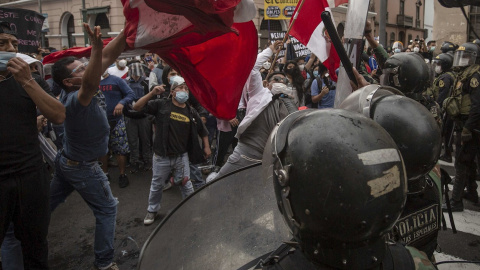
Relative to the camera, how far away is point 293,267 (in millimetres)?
1283

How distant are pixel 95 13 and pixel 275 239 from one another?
81.8 feet

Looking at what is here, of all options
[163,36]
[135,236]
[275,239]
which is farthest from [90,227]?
Answer: [275,239]

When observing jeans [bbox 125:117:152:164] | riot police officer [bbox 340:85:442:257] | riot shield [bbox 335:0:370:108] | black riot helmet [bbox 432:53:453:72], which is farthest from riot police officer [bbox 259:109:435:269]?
black riot helmet [bbox 432:53:453:72]

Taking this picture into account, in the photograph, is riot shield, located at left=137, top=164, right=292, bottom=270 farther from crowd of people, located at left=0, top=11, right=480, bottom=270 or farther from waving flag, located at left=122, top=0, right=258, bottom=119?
waving flag, located at left=122, top=0, right=258, bottom=119

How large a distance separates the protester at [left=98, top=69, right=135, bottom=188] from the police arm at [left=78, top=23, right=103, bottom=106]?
3.25 metres

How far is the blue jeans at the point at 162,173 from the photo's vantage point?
15.4 feet

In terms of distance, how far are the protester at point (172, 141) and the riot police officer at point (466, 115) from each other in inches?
136

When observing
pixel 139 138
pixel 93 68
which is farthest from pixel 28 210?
pixel 139 138

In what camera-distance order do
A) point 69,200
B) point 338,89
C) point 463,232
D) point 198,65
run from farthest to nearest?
point 69,200
point 463,232
point 338,89
point 198,65

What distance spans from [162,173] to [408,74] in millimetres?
3014

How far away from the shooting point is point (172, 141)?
15.5 ft

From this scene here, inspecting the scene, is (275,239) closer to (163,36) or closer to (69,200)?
(163,36)

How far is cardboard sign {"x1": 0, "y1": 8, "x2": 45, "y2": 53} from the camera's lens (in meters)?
5.95

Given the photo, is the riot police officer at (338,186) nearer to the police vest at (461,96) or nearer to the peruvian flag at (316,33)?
the peruvian flag at (316,33)
